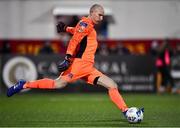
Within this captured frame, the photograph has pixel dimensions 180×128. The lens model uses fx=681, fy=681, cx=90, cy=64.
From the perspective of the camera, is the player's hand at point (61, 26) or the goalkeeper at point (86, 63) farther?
the player's hand at point (61, 26)

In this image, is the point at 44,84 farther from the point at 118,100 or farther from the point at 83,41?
the point at 118,100

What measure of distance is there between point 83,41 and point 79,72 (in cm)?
60

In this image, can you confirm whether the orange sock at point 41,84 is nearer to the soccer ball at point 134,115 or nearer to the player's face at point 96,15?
the player's face at point 96,15

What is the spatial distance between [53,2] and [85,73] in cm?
1936

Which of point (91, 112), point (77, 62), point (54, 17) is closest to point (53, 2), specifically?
point (54, 17)

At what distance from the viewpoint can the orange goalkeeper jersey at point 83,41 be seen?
12.8 metres

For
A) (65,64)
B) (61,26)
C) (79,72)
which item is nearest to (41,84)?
(65,64)

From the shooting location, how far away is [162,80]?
84.0 ft

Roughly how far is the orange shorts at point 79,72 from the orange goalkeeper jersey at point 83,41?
104 mm

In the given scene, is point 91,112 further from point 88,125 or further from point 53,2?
point 53,2

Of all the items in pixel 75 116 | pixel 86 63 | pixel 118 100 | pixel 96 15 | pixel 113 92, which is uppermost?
pixel 96 15

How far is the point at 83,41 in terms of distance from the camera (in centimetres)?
1294

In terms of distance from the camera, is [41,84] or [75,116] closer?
[41,84]

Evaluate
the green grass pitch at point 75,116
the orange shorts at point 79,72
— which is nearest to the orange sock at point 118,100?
the green grass pitch at point 75,116
